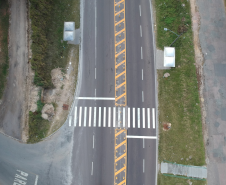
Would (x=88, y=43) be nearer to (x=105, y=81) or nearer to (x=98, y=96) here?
(x=105, y=81)

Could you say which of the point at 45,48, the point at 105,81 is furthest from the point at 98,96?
the point at 45,48

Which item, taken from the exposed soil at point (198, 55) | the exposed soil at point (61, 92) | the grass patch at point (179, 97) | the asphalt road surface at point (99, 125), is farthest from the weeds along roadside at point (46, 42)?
the exposed soil at point (198, 55)

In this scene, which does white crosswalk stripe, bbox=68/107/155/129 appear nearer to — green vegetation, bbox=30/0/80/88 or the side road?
green vegetation, bbox=30/0/80/88

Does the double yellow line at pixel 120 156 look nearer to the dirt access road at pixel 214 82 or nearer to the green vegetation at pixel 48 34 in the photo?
the dirt access road at pixel 214 82

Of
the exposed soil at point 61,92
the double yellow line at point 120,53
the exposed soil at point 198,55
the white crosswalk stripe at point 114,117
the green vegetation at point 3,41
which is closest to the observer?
the green vegetation at point 3,41

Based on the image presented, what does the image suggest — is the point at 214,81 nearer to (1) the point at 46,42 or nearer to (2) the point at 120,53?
(2) the point at 120,53
